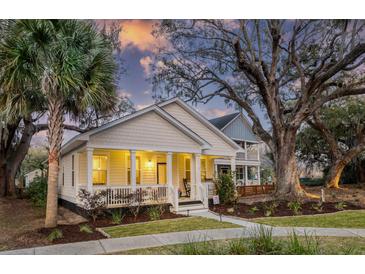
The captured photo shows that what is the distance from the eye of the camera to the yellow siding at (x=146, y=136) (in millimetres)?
9461

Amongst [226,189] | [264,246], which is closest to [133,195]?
[226,189]

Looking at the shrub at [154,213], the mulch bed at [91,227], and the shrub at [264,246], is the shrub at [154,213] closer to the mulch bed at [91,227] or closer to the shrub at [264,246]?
the mulch bed at [91,227]

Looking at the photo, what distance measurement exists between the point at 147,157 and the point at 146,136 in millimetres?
2196

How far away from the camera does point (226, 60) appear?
1260 cm

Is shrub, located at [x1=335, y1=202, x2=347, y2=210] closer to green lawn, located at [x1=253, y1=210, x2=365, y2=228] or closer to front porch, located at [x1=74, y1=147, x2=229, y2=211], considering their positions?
green lawn, located at [x1=253, y1=210, x2=365, y2=228]

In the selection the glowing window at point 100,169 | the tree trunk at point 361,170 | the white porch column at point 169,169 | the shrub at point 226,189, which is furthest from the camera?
the tree trunk at point 361,170

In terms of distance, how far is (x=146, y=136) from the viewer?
1025 cm

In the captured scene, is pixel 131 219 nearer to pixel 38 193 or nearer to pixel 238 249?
pixel 238 249

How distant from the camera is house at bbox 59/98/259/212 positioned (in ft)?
31.2

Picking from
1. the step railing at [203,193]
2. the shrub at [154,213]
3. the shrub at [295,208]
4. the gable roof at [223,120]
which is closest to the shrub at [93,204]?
the shrub at [154,213]

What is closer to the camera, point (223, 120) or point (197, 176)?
point (197, 176)

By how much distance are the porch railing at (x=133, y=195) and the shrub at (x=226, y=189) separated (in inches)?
105

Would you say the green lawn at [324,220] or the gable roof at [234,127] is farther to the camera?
the gable roof at [234,127]
